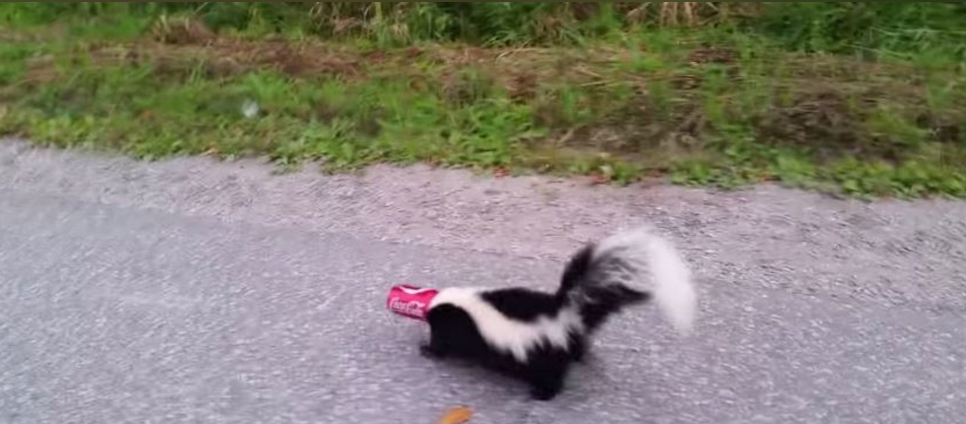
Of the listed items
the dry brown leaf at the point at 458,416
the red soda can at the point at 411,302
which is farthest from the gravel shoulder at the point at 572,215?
the dry brown leaf at the point at 458,416

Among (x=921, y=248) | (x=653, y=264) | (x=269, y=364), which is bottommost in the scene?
(x=269, y=364)

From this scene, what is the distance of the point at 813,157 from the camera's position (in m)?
4.98

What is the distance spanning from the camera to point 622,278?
3.25 meters

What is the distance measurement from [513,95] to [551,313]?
8.96 ft

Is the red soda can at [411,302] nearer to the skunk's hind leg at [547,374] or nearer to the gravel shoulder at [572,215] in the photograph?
the skunk's hind leg at [547,374]

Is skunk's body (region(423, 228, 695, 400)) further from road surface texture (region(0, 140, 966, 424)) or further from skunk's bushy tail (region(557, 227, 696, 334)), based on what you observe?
road surface texture (region(0, 140, 966, 424))

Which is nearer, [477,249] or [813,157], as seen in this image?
[477,249]

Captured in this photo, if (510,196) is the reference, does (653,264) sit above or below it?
above

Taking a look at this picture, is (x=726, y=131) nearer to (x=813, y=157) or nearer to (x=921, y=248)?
(x=813, y=157)

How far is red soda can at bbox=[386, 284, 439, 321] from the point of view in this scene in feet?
11.7

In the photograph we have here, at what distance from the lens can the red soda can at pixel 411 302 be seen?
3.56 m

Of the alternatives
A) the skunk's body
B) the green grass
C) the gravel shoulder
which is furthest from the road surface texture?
the green grass

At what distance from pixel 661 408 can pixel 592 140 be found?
7.39 feet

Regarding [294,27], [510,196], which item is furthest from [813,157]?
[294,27]
